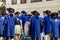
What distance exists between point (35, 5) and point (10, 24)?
1600 centimetres

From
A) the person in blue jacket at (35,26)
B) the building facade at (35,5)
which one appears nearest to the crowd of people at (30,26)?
the person in blue jacket at (35,26)

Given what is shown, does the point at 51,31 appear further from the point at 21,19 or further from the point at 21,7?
the point at 21,7

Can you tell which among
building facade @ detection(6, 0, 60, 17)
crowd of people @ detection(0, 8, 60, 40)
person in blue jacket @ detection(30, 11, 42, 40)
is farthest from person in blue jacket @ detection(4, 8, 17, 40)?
building facade @ detection(6, 0, 60, 17)

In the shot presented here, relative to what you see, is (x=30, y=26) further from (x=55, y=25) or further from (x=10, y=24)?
(x=55, y=25)

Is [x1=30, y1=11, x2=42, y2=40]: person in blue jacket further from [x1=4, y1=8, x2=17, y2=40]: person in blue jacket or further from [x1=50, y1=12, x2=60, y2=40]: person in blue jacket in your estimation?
[x1=4, y1=8, x2=17, y2=40]: person in blue jacket

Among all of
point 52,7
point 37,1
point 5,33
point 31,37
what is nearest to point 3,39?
point 5,33

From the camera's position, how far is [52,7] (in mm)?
31391

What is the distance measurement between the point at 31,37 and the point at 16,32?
0.82 m

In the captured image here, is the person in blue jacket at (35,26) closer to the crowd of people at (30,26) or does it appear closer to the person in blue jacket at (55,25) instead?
the crowd of people at (30,26)

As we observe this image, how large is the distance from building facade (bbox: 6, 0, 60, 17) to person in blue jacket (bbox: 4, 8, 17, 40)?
12.7 meters

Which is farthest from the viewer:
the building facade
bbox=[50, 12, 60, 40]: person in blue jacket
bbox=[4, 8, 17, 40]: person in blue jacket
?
the building facade

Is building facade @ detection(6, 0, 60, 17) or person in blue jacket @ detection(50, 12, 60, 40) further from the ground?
person in blue jacket @ detection(50, 12, 60, 40)

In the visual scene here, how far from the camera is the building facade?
1237 inches

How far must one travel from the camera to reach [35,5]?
3328 centimetres
